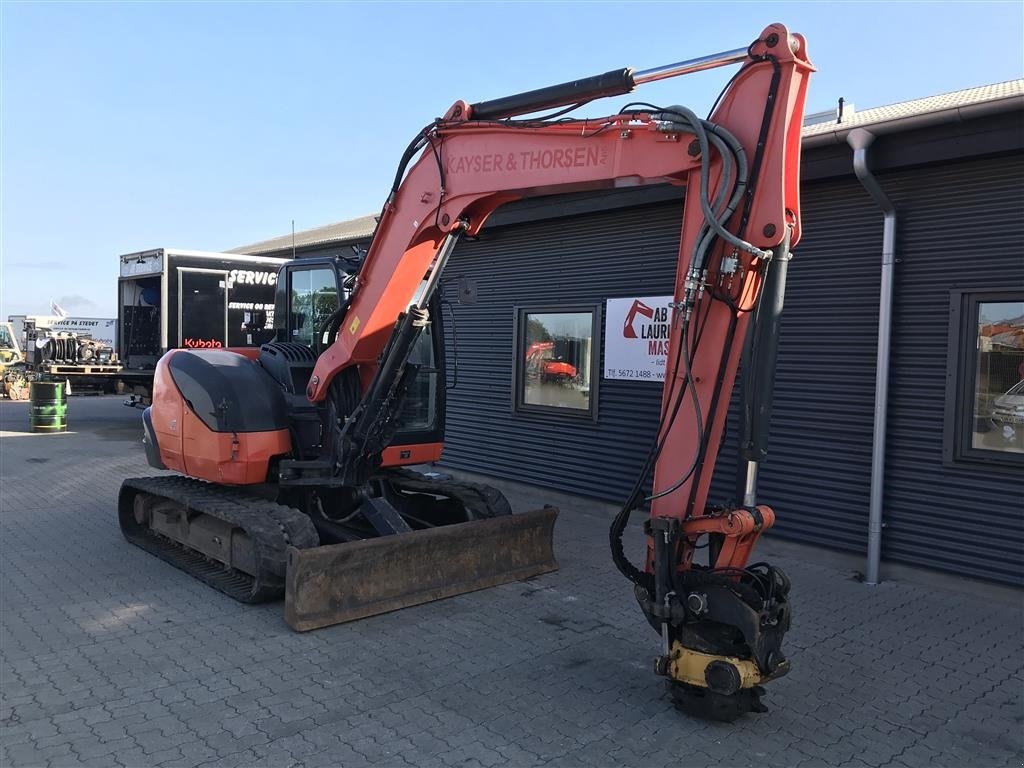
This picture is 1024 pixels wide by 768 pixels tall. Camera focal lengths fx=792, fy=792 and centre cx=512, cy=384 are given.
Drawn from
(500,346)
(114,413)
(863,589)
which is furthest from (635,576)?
(114,413)

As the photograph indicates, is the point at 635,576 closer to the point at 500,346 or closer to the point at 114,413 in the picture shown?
the point at 500,346

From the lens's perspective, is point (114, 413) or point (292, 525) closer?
point (292, 525)

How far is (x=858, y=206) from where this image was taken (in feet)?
23.4

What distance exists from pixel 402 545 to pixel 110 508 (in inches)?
199

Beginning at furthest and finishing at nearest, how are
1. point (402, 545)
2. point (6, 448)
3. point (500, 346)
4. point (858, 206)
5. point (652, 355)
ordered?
point (6, 448) < point (500, 346) < point (652, 355) < point (858, 206) < point (402, 545)

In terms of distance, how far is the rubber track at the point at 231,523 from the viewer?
5.64m

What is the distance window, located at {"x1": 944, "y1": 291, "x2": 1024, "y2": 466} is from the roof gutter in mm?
1370

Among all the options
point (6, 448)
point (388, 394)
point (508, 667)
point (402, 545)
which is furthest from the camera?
point (6, 448)

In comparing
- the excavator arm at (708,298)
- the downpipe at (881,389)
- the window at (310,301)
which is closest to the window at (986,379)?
the downpipe at (881,389)

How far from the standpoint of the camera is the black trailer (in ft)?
49.9

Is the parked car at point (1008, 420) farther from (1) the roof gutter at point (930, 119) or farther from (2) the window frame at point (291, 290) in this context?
(2) the window frame at point (291, 290)

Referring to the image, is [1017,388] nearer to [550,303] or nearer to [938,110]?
[938,110]

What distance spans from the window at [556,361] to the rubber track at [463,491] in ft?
8.56

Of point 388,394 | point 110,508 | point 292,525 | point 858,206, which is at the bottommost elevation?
point 110,508
